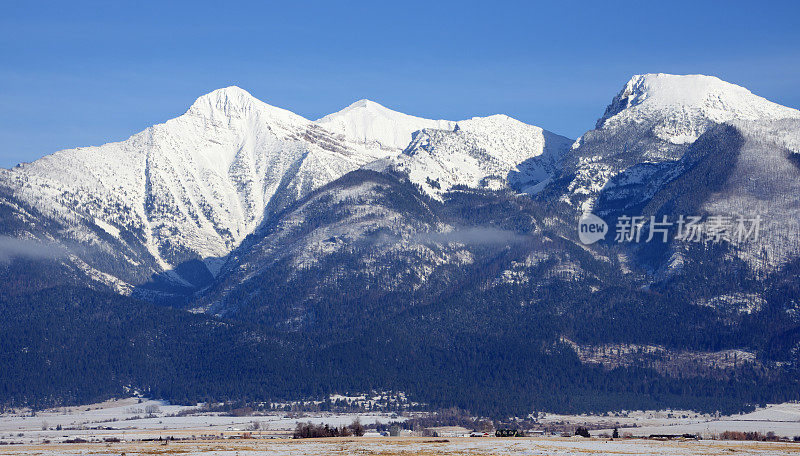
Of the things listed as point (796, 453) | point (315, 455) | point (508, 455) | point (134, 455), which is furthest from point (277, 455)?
point (796, 453)

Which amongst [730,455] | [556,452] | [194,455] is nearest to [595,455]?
[556,452]

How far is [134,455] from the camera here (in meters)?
195

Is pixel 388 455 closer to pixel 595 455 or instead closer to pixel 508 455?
pixel 508 455

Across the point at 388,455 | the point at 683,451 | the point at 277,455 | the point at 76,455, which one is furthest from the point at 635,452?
the point at 76,455

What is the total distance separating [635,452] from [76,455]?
273ft

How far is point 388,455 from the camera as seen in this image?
192 meters

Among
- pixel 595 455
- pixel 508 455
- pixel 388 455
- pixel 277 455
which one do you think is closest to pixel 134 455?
pixel 277 455

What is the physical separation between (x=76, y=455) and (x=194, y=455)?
58.4ft

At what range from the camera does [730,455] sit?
191750mm

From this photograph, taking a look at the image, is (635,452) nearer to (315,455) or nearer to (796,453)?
(796,453)

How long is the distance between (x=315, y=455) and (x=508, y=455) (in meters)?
28.0

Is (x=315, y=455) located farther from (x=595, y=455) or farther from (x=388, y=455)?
(x=595, y=455)

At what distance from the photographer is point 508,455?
635ft

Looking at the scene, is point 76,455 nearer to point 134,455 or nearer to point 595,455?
point 134,455
